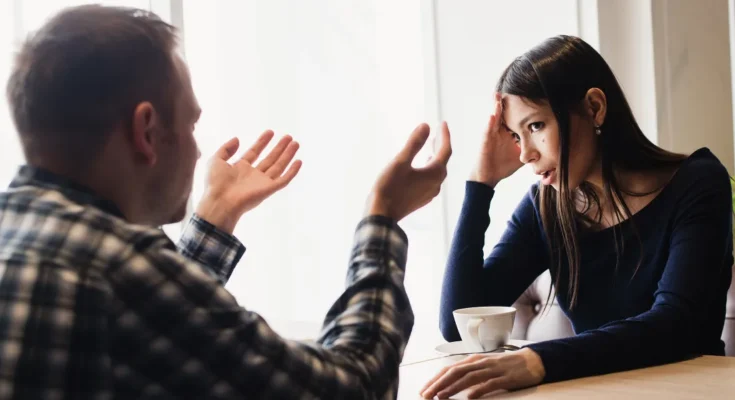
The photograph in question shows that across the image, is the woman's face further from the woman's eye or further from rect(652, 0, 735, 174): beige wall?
rect(652, 0, 735, 174): beige wall

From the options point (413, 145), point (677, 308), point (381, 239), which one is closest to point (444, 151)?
point (413, 145)

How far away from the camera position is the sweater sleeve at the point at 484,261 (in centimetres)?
165

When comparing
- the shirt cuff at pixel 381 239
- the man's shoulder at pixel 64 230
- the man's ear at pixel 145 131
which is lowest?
the shirt cuff at pixel 381 239

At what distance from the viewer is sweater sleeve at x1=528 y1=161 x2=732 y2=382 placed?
1.18 metres

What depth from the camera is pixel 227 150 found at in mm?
1156

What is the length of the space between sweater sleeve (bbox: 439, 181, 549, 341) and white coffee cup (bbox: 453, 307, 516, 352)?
0.33 metres

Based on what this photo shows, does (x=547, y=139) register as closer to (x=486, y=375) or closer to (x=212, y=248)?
(x=486, y=375)

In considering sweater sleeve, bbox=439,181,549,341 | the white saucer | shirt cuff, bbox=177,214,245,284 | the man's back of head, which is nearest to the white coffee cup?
the white saucer

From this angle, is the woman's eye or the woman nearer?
the woman

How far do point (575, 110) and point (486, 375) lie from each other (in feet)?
2.13

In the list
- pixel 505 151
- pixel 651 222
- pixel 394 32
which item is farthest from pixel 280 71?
pixel 651 222

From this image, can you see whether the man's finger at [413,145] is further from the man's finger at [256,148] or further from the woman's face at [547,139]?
the woman's face at [547,139]

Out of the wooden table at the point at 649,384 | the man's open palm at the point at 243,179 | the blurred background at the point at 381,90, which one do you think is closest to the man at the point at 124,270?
the man's open palm at the point at 243,179

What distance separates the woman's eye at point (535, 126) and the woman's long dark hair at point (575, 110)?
3cm
